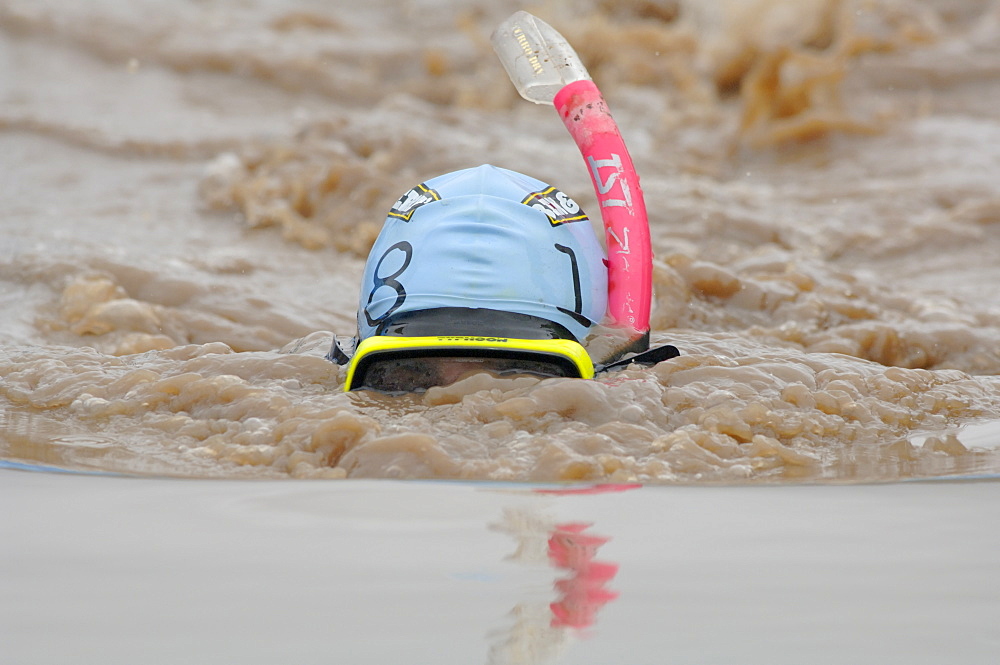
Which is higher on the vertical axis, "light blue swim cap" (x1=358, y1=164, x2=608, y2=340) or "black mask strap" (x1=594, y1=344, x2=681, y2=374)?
"light blue swim cap" (x1=358, y1=164, x2=608, y2=340)

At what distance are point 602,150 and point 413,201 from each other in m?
0.52

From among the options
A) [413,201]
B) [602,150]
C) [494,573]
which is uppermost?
[602,150]

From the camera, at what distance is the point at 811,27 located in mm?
9266

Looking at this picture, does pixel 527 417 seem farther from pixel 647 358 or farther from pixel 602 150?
pixel 602 150

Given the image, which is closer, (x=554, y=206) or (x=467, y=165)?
(x=554, y=206)

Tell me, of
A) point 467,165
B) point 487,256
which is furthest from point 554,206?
point 467,165

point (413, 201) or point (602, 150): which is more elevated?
point (602, 150)

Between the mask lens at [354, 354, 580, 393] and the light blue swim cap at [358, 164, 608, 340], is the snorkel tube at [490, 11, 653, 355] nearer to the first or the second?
the light blue swim cap at [358, 164, 608, 340]

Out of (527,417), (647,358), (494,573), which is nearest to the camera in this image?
(494,573)

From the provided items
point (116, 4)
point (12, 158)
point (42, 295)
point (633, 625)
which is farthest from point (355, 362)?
point (116, 4)

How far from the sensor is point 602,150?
2.90 metres

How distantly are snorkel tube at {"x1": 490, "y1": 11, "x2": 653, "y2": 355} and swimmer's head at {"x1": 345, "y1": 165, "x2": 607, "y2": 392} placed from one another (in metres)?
0.08

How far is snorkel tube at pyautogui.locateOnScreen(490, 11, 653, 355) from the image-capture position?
111 inches

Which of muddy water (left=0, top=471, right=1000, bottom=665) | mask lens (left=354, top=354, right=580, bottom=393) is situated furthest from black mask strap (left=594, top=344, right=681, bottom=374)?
muddy water (left=0, top=471, right=1000, bottom=665)
